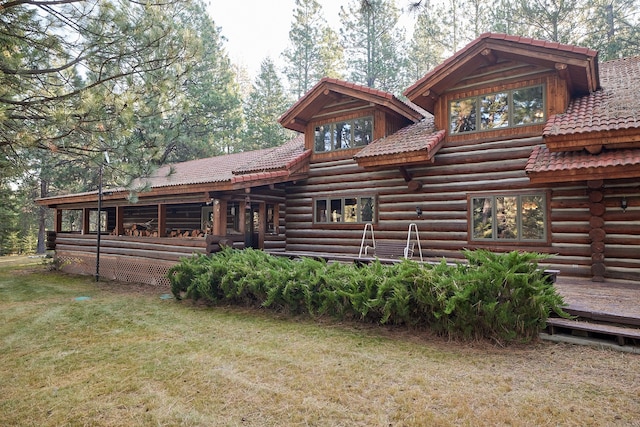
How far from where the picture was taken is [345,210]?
12.0 metres

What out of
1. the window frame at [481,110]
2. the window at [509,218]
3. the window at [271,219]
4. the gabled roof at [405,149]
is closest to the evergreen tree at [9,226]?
the window at [271,219]

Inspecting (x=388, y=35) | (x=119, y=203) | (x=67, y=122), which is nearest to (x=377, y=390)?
(x=67, y=122)

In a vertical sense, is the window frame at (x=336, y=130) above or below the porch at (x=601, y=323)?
above

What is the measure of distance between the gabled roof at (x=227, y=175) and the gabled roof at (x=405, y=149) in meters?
2.48

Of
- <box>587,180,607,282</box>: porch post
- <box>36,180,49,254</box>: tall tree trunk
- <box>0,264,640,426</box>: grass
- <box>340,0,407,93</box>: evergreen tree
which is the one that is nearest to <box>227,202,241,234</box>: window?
<box>0,264,640,426</box>: grass

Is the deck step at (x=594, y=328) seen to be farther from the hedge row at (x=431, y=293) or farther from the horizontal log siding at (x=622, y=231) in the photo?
the horizontal log siding at (x=622, y=231)

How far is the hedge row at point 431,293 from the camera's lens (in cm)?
496

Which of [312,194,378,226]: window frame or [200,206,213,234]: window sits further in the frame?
[200,206,213,234]: window

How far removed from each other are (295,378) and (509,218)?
7220 mm

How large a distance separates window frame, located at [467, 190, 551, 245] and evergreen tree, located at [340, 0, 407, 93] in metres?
18.8

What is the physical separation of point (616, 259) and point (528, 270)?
4.53m

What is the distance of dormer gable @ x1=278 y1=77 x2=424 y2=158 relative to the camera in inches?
452

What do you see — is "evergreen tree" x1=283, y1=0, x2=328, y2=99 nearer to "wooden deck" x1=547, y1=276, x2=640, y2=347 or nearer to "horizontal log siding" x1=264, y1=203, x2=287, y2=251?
"horizontal log siding" x1=264, y1=203, x2=287, y2=251

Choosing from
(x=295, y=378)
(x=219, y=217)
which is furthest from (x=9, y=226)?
(x=295, y=378)
